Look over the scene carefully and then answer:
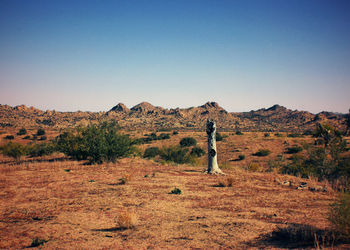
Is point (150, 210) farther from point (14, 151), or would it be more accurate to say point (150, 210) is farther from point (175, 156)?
point (14, 151)

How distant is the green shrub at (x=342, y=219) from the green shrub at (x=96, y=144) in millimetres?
16494

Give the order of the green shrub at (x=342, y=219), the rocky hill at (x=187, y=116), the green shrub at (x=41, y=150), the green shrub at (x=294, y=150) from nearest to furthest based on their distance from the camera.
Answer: the green shrub at (x=342, y=219) < the green shrub at (x=41, y=150) < the green shrub at (x=294, y=150) < the rocky hill at (x=187, y=116)

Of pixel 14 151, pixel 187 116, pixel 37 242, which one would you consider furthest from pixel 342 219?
pixel 187 116

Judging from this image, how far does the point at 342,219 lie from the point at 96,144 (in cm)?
1770

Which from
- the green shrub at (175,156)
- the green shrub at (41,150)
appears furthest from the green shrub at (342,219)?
the green shrub at (41,150)

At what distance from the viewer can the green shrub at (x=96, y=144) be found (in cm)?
1895

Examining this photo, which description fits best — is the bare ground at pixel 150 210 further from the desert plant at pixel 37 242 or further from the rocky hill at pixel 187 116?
the rocky hill at pixel 187 116

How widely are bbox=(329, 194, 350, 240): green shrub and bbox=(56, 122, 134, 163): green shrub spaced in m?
16.5

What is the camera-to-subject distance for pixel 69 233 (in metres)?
6.43

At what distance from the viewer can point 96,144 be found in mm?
19156

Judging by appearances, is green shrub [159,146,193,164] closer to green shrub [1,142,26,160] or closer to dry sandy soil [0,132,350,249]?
dry sandy soil [0,132,350,249]

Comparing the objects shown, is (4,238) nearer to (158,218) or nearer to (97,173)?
(158,218)

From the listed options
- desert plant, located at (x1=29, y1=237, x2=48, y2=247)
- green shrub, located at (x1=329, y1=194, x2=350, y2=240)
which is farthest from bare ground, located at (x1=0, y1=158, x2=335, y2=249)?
green shrub, located at (x1=329, y1=194, x2=350, y2=240)

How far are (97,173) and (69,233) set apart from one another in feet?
30.9
